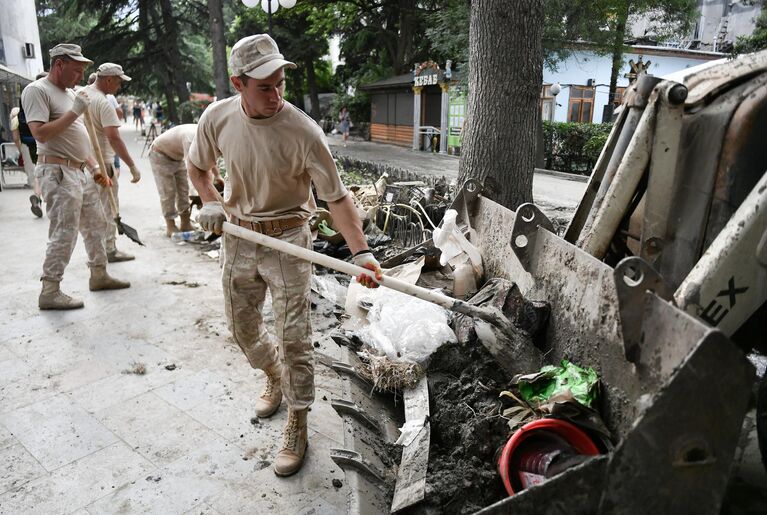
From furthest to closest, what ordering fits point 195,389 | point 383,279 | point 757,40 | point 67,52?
point 757,40 → point 67,52 → point 195,389 → point 383,279

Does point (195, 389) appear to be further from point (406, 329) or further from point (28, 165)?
point (28, 165)

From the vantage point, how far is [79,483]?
8.96 feet

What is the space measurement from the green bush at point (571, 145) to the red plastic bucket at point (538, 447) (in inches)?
598

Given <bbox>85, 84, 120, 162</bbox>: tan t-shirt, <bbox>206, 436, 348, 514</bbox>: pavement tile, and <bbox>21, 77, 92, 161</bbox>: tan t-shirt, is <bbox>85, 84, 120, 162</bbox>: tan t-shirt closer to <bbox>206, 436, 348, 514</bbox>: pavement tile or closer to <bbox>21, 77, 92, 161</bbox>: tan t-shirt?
<bbox>21, 77, 92, 161</bbox>: tan t-shirt

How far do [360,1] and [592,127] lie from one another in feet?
47.6

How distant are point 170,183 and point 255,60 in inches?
208

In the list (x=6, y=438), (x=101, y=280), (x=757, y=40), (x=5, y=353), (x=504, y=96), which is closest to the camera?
(x=6, y=438)

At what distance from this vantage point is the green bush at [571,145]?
16.2 metres

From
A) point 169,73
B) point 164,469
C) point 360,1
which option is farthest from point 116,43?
point 164,469

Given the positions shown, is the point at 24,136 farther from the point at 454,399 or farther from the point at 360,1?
the point at 360,1

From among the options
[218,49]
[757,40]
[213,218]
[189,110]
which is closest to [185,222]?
[213,218]

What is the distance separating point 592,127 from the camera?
1639 cm

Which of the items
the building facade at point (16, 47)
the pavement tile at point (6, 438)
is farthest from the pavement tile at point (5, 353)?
the building facade at point (16, 47)

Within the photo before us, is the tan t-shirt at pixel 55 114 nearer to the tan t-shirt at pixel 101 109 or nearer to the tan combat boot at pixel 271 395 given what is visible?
the tan t-shirt at pixel 101 109
